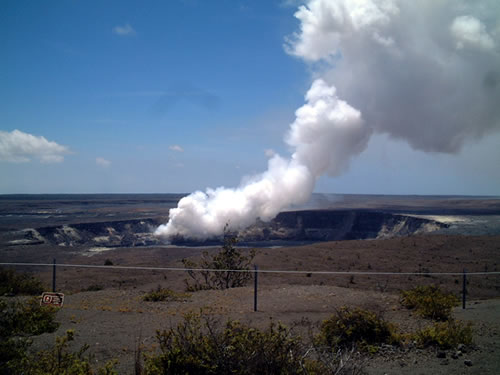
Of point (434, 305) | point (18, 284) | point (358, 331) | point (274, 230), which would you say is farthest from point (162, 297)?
point (274, 230)

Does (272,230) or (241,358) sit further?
(272,230)

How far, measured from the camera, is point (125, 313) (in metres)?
10.1

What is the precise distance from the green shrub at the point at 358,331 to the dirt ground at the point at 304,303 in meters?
0.42

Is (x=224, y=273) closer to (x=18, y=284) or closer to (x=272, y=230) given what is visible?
(x=18, y=284)

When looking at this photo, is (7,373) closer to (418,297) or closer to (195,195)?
(418,297)

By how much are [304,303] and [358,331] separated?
375cm

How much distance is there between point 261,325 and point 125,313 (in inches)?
141

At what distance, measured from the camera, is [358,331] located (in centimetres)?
755

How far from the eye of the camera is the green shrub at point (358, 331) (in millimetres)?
7348

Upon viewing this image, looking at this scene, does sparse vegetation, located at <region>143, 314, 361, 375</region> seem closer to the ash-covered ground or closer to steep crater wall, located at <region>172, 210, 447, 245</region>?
the ash-covered ground

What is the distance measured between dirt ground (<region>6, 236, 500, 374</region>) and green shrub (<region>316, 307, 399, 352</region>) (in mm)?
423

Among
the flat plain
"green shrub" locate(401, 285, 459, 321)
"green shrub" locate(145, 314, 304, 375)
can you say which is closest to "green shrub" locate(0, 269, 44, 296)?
the flat plain

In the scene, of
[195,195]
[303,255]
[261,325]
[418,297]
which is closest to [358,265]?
[303,255]

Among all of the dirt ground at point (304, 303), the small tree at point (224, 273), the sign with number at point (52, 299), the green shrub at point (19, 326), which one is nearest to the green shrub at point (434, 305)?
the dirt ground at point (304, 303)
